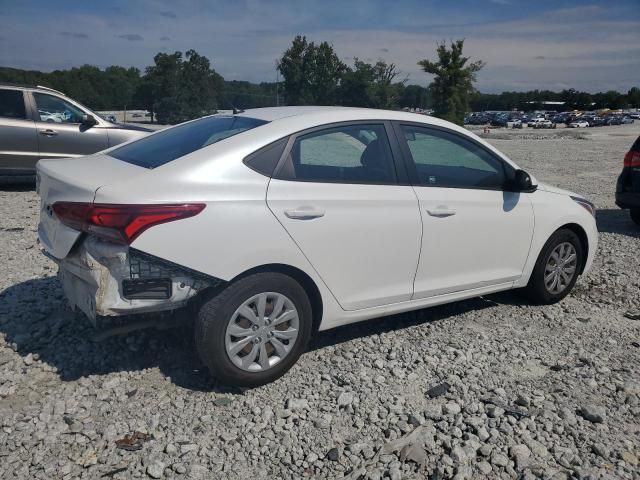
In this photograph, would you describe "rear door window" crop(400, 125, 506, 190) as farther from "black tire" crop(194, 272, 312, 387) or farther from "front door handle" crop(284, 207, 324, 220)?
"black tire" crop(194, 272, 312, 387)

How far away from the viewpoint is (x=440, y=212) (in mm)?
4250

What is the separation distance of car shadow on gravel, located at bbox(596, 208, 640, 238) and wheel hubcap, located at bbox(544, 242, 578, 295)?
380 cm

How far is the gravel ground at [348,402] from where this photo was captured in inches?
119

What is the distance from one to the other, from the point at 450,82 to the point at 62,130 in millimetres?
45564

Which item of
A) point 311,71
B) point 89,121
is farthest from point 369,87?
point 89,121

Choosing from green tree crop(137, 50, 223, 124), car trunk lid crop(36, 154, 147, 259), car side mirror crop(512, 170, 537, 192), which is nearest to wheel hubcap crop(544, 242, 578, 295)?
car side mirror crop(512, 170, 537, 192)

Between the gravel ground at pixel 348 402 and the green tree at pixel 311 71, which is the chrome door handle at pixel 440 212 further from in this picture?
the green tree at pixel 311 71

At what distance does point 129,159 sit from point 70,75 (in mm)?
58592

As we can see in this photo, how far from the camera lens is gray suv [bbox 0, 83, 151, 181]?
9.90 metres

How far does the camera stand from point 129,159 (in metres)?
3.89

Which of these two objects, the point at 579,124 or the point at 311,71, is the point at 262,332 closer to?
the point at 311,71

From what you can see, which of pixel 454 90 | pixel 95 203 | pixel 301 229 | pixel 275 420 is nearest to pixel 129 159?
pixel 95 203

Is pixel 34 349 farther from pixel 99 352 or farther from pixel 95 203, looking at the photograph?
pixel 95 203

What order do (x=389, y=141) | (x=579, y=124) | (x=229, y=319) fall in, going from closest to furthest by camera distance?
(x=229, y=319) → (x=389, y=141) → (x=579, y=124)
